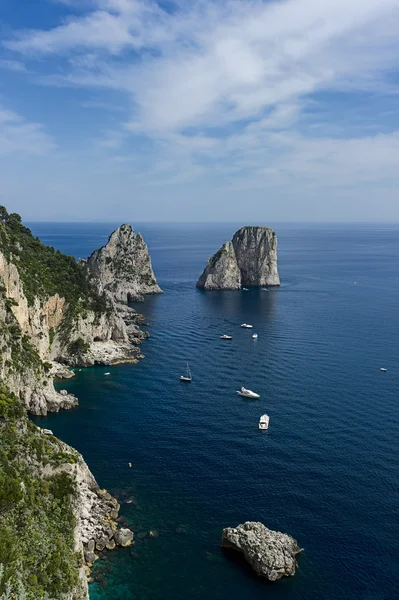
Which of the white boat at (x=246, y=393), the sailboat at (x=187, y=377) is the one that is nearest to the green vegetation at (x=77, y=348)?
the sailboat at (x=187, y=377)

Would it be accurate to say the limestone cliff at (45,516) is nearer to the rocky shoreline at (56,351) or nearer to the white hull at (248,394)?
the rocky shoreline at (56,351)

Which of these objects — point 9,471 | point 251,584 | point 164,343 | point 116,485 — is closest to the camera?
point 9,471

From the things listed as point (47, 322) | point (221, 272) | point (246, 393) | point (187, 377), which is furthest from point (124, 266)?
point (246, 393)

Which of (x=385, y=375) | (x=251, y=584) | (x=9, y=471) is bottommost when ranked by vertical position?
(x=251, y=584)

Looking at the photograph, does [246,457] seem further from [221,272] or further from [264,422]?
[221,272]

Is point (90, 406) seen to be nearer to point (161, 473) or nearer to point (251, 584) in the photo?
point (161, 473)

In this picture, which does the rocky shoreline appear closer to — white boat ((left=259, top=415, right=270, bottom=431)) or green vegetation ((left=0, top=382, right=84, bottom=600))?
green vegetation ((left=0, top=382, right=84, bottom=600))

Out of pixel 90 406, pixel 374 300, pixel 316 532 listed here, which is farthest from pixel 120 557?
pixel 374 300
